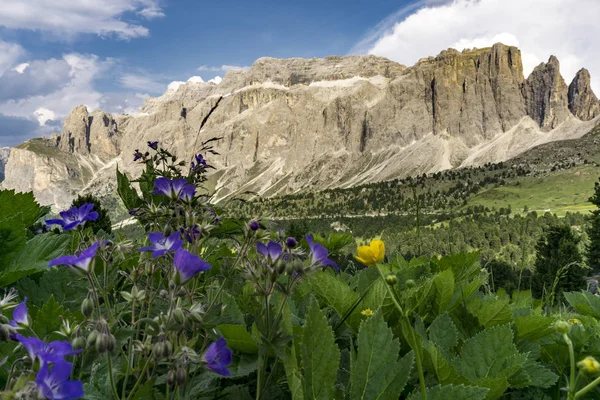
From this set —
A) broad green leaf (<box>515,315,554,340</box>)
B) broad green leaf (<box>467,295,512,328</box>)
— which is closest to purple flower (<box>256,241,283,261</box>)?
broad green leaf (<box>467,295,512,328</box>)

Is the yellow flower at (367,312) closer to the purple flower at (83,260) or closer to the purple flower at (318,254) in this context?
the purple flower at (318,254)

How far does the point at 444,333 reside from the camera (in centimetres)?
202

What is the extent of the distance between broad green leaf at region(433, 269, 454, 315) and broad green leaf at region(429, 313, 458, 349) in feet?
0.96

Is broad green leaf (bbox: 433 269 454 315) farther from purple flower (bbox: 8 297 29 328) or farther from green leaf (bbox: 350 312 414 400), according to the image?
purple flower (bbox: 8 297 29 328)

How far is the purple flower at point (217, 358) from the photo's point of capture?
1345 mm

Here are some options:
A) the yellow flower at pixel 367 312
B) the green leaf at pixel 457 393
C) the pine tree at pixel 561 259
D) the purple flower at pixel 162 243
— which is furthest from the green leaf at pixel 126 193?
the pine tree at pixel 561 259

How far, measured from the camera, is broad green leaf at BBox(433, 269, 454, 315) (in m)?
2.27

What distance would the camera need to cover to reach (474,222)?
522 feet

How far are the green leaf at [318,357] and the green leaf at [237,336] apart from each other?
44cm

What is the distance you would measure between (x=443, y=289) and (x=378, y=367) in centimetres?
100

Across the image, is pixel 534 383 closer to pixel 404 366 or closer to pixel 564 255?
pixel 404 366

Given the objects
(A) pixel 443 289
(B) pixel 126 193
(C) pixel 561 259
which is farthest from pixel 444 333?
(C) pixel 561 259

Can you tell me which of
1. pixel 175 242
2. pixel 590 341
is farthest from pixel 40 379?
pixel 590 341

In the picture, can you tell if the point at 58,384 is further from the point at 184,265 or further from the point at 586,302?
the point at 586,302
